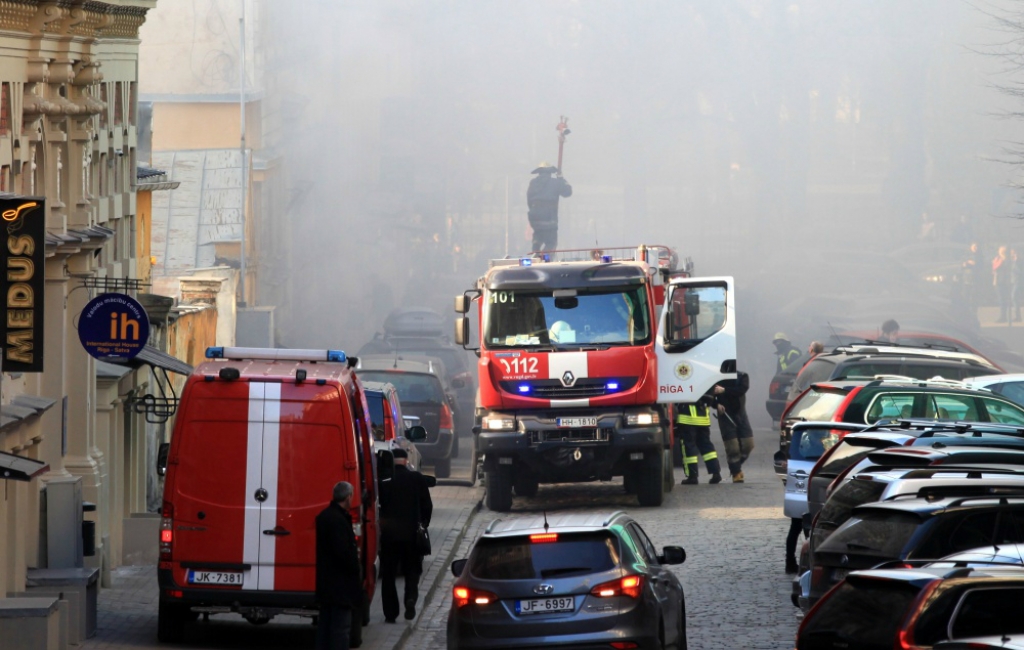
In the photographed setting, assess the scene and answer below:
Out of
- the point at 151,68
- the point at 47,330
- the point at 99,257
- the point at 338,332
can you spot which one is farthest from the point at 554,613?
the point at 151,68

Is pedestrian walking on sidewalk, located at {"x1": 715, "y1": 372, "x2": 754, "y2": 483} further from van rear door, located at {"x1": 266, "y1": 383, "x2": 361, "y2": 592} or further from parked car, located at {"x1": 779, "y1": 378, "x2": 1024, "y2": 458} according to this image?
van rear door, located at {"x1": 266, "y1": 383, "x2": 361, "y2": 592}

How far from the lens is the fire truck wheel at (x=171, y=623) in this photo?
40.8 ft

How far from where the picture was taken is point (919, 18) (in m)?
58.8

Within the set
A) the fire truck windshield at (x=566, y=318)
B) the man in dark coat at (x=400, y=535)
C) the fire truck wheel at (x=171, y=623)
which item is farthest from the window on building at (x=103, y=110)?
the fire truck wheel at (x=171, y=623)

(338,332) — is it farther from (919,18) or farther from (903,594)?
(903,594)

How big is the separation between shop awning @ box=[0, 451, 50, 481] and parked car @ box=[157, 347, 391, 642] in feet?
5.28

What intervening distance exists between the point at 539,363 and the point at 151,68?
34.7 metres

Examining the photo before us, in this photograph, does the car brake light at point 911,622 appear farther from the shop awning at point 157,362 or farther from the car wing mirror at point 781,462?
the shop awning at point 157,362

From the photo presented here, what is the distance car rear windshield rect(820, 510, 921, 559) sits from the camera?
9.44 meters

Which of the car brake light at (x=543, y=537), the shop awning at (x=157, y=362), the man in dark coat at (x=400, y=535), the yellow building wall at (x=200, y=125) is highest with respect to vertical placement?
the yellow building wall at (x=200, y=125)

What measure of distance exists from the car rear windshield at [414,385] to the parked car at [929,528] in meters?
14.7

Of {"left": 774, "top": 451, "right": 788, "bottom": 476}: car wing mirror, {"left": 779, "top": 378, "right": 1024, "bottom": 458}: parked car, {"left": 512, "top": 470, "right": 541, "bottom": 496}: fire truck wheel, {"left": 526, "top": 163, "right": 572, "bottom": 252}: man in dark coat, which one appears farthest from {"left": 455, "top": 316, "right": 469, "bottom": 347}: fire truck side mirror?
{"left": 526, "top": 163, "right": 572, "bottom": 252}: man in dark coat

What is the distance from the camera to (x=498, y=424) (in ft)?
65.0

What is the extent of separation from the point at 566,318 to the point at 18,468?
10358 millimetres
